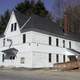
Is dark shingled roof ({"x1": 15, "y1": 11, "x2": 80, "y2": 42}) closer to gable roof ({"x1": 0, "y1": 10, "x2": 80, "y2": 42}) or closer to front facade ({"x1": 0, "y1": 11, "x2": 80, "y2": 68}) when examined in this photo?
gable roof ({"x1": 0, "y1": 10, "x2": 80, "y2": 42})

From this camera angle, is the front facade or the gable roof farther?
the gable roof

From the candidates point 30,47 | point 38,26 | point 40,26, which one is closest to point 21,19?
point 38,26

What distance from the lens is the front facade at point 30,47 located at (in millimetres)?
42500

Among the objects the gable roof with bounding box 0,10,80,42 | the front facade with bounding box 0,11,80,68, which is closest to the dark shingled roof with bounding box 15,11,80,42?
the gable roof with bounding box 0,10,80,42

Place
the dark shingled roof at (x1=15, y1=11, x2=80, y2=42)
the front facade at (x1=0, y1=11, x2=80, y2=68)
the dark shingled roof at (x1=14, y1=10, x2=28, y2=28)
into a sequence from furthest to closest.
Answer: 1. the dark shingled roof at (x1=14, y1=10, x2=28, y2=28)
2. the dark shingled roof at (x1=15, y1=11, x2=80, y2=42)
3. the front facade at (x1=0, y1=11, x2=80, y2=68)

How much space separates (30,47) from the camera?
4212cm

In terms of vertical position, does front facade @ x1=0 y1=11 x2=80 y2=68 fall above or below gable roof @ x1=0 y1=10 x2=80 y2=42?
below

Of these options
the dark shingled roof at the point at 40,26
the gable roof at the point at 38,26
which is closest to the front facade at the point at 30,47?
the gable roof at the point at 38,26

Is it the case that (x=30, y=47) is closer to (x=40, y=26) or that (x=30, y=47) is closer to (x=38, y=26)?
(x=38, y=26)

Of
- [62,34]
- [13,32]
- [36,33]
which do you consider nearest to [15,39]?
[13,32]

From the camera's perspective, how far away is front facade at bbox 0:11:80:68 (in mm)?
42500

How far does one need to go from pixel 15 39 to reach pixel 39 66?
7.43m

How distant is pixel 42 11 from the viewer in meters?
68.9

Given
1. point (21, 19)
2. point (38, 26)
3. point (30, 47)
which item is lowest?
point (30, 47)
